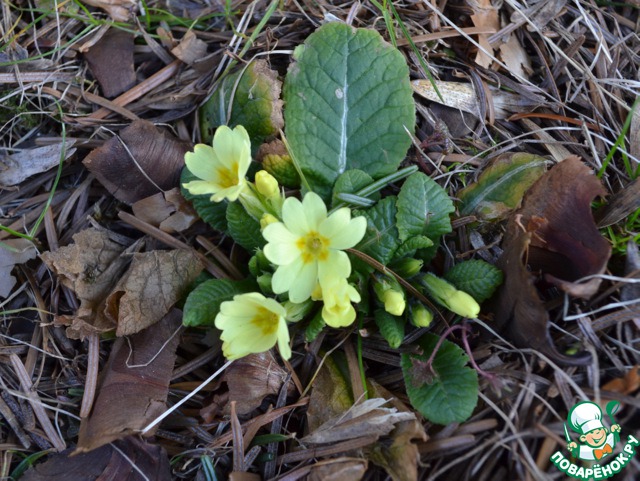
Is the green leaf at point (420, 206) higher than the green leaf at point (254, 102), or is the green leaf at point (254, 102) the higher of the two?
the green leaf at point (254, 102)

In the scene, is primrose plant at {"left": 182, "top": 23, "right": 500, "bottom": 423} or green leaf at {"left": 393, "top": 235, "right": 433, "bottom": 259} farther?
green leaf at {"left": 393, "top": 235, "right": 433, "bottom": 259}

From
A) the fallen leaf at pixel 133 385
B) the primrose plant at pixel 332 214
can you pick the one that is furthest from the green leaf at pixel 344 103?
the fallen leaf at pixel 133 385

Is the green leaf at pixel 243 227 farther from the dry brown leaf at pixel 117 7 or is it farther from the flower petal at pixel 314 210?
the dry brown leaf at pixel 117 7

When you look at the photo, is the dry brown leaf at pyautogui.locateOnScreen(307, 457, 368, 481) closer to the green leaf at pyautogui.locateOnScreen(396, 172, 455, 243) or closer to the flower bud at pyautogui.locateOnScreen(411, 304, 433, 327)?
the flower bud at pyautogui.locateOnScreen(411, 304, 433, 327)

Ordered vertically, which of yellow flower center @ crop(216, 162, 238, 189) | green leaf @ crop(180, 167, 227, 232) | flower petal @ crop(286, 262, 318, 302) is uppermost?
yellow flower center @ crop(216, 162, 238, 189)

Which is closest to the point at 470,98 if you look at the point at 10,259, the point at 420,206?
the point at 420,206

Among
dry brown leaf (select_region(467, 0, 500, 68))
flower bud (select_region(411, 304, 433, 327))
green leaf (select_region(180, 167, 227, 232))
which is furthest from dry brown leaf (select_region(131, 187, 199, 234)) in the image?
dry brown leaf (select_region(467, 0, 500, 68))

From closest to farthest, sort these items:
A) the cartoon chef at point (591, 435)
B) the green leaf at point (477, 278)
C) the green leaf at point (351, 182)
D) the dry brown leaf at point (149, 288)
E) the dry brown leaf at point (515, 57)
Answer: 1. the cartoon chef at point (591, 435)
2. the green leaf at point (477, 278)
3. the dry brown leaf at point (149, 288)
4. the green leaf at point (351, 182)
5. the dry brown leaf at point (515, 57)
